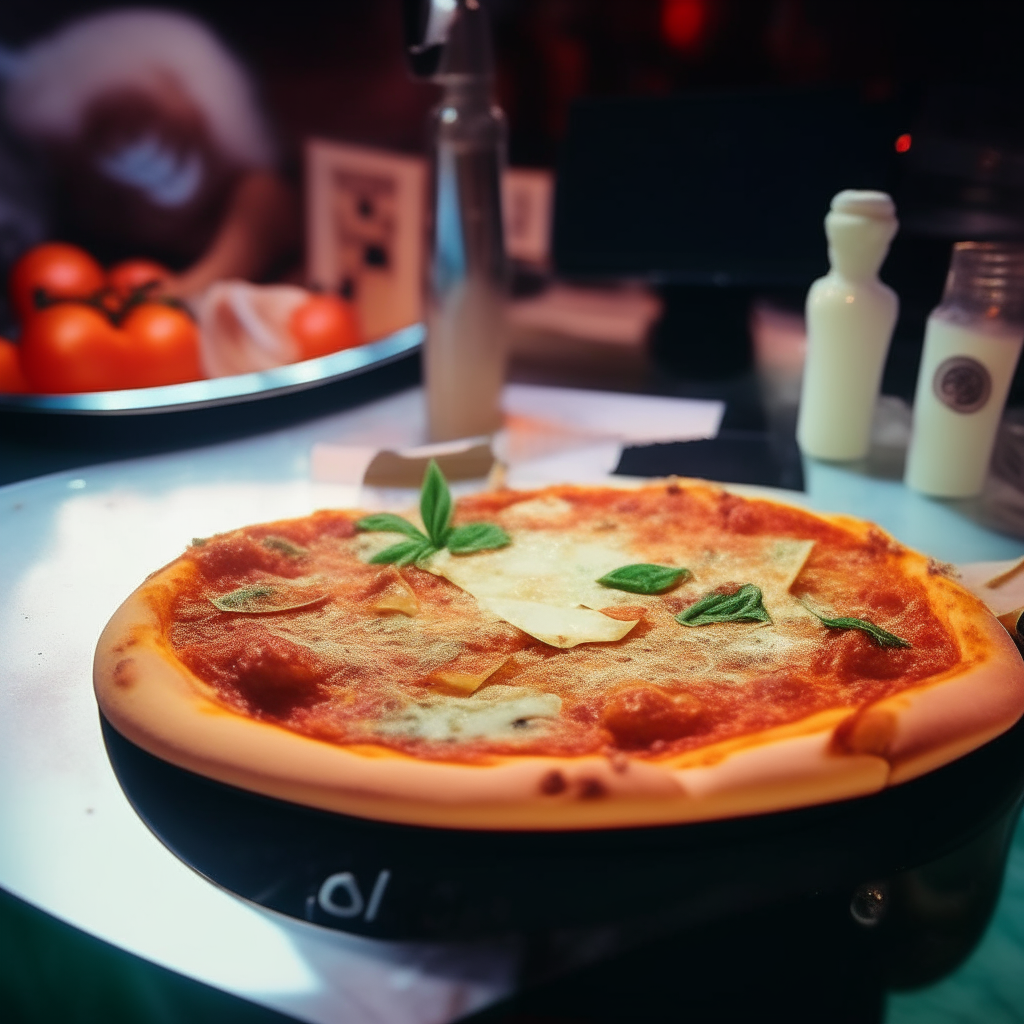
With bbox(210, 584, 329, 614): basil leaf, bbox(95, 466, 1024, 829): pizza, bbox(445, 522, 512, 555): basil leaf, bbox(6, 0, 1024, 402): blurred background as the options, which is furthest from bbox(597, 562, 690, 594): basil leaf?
bbox(6, 0, 1024, 402): blurred background

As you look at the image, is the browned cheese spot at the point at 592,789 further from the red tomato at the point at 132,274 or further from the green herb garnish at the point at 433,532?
the red tomato at the point at 132,274

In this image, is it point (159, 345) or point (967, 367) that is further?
point (159, 345)

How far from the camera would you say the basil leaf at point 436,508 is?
39.1 inches

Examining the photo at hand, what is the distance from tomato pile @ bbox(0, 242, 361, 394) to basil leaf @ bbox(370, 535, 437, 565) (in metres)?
0.78

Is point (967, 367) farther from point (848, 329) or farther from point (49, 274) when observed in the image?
point (49, 274)

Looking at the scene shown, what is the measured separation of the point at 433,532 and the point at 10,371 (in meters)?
0.89

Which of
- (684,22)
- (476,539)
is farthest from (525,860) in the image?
(684,22)

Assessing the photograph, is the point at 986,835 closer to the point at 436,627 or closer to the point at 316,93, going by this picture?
the point at 436,627

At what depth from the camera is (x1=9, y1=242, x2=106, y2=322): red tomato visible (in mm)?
1743

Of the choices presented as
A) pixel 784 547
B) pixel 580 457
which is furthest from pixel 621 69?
pixel 784 547

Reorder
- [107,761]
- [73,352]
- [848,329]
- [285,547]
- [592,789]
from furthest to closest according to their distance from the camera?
[73,352] < [848,329] < [285,547] < [107,761] < [592,789]

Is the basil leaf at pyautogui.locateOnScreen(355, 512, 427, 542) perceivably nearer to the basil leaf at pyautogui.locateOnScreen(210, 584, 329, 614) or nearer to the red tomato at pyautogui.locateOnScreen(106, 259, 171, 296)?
the basil leaf at pyautogui.locateOnScreen(210, 584, 329, 614)

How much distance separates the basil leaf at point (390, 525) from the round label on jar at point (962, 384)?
0.64 meters

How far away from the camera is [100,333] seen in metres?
1.54
